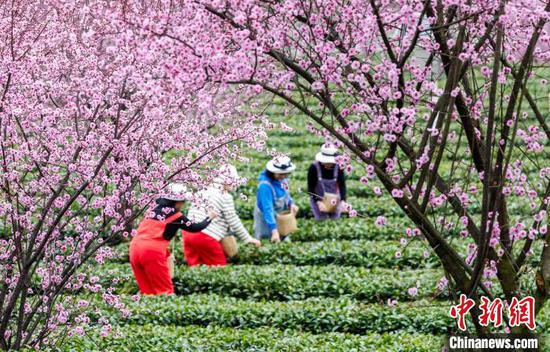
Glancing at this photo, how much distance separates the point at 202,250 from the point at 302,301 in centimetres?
229

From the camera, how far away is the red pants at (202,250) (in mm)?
11234

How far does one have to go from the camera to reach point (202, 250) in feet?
37.4

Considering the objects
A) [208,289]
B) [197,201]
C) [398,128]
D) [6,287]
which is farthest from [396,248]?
[398,128]

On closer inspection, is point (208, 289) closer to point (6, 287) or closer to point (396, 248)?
point (396, 248)

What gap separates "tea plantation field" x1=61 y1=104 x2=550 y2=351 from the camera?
7699 mm

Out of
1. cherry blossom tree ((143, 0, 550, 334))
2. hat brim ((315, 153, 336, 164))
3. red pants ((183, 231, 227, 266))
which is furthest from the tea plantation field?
hat brim ((315, 153, 336, 164))

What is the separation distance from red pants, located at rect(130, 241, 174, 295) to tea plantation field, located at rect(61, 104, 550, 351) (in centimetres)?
26

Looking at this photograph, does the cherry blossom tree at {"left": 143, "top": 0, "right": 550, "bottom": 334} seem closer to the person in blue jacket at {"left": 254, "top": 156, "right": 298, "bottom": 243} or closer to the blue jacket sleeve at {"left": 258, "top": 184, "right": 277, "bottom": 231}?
the person in blue jacket at {"left": 254, "top": 156, "right": 298, "bottom": 243}

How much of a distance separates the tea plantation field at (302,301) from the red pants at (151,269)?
0.26m

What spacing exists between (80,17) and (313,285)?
13.5ft

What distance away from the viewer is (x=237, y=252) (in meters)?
11.9

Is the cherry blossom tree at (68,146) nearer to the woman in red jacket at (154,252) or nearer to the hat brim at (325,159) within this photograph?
the woman in red jacket at (154,252)

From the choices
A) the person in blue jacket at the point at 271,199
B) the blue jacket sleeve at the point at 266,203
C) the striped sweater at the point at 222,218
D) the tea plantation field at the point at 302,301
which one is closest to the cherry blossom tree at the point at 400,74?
the tea plantation field at the point at 302,301

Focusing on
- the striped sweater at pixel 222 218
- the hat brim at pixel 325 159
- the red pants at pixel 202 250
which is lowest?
the red pants at pixel 202 250
